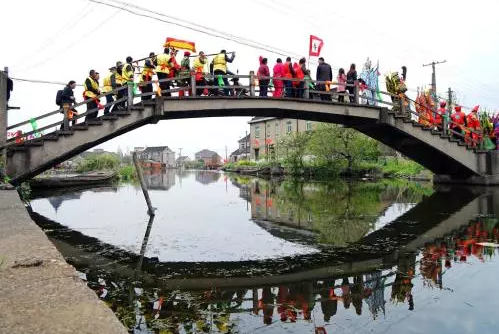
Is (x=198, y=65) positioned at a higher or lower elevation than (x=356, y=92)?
higher

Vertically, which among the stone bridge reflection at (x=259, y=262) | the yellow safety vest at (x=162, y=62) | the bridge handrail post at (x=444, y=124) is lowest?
the stone bridge reflection at (x=259, y=262)

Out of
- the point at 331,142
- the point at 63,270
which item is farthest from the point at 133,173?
the point at 63,270

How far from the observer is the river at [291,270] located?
3.84 metres

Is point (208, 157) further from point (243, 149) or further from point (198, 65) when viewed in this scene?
point (198, 65)

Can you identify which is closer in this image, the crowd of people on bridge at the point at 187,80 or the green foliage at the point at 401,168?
the crowd of people on bridge at the point at 187,80

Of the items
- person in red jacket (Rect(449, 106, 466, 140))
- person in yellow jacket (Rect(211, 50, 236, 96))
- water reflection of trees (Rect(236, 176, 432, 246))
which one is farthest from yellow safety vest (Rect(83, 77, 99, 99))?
person in red jacket (Rect(449, 106, 466, 140))

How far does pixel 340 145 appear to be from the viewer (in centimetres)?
3338

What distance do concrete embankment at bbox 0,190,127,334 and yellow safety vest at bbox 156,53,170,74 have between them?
933cm

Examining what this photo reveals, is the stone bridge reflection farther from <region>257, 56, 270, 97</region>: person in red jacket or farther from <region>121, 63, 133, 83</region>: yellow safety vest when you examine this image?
<region>257, 56, 270, 97</region>: person in red jacket

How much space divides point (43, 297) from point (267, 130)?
56.4 metres

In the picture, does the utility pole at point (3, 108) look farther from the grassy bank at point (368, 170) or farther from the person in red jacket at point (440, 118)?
the grassy bank at point (368, 170)

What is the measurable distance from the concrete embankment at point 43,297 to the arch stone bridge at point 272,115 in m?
7.64

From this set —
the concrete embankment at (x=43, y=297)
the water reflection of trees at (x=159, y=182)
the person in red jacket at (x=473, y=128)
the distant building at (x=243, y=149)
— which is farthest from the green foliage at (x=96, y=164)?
the distant building at (x=243, y=149)

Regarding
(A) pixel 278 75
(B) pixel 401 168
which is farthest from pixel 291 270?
(B) pixel 401 168
